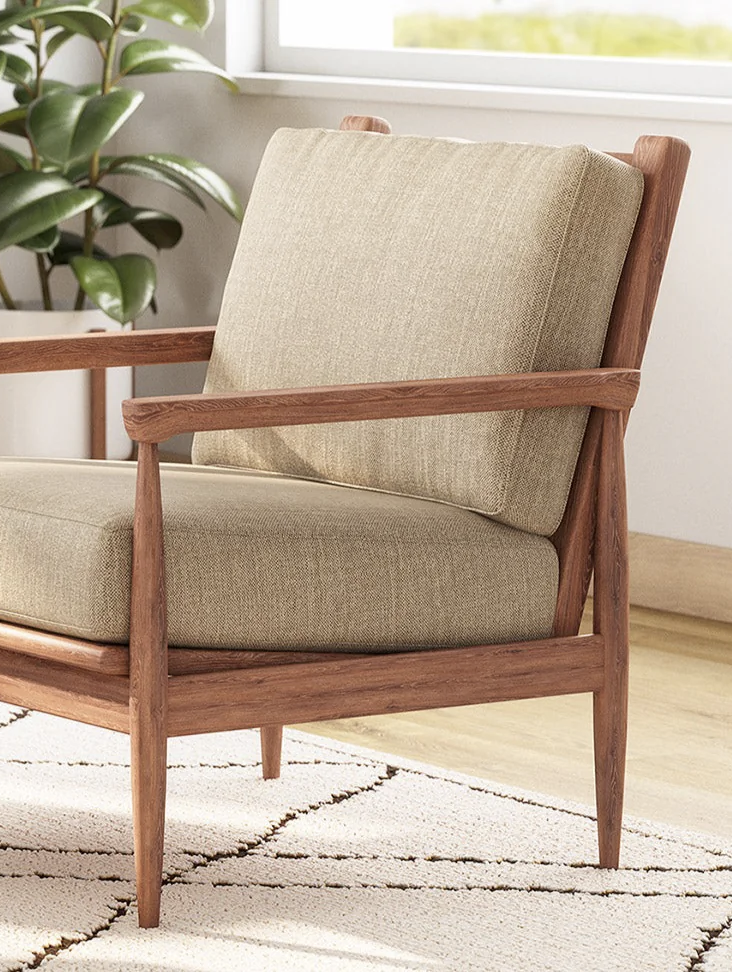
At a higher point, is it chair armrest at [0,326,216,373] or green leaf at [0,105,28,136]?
green leaf at [0,105,28,136]

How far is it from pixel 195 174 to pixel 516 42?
0.67 metres

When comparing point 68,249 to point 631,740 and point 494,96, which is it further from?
point 631,740

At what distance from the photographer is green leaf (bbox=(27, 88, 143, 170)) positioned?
2.88m

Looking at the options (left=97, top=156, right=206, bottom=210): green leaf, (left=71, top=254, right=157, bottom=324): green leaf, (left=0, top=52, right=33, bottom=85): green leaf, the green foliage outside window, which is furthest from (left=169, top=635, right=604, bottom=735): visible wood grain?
(left=0, top=52, right=33, bottom=85): green leaf

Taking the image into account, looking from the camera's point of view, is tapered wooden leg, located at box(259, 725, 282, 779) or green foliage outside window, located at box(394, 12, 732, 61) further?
green foliage outside window, located at box(394, 12, 732, 61)

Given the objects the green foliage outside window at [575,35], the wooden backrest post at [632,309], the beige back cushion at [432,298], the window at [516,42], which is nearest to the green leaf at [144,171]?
the window at [516,42]

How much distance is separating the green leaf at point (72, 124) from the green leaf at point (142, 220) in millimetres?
300

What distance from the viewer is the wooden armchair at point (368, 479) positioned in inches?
61.6

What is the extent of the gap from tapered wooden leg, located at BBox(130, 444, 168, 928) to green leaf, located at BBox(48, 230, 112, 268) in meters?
1.76

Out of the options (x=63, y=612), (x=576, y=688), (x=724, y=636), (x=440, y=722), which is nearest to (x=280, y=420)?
(x=63, y=612)

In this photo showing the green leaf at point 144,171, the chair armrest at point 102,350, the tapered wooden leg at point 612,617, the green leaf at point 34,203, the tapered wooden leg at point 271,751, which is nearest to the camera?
the tapered wooden leg at point 612,617

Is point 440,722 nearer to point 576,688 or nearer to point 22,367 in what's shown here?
point 576,688

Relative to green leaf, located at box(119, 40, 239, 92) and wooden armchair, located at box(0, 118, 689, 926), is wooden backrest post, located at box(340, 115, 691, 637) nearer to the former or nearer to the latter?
wooden armchair, located at box(0, 118, 689, 926)

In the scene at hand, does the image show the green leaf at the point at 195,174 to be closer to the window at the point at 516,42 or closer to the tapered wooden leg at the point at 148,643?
the window at the point at 516,42
